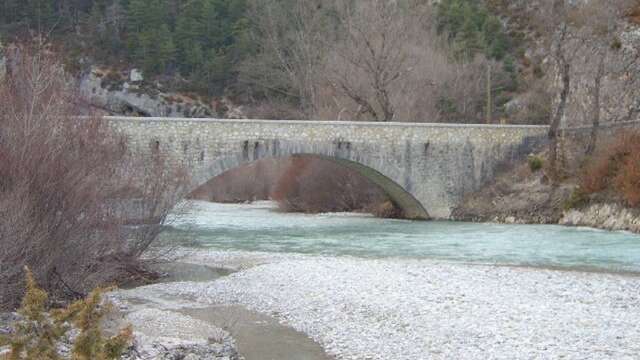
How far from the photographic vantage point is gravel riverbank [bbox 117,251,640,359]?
10.3 meters

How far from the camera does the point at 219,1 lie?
6638 cm

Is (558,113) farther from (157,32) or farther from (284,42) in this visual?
(157,32)

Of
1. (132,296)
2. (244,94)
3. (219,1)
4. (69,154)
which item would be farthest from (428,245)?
(219,1)

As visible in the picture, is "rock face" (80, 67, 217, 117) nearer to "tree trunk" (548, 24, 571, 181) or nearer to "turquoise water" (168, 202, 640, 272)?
"turquoise water" (168, 202, 640, 272)

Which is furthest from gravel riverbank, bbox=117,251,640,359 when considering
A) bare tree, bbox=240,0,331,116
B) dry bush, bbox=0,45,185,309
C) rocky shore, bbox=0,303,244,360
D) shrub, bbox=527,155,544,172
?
bare tree, bbox=240,0,331,116

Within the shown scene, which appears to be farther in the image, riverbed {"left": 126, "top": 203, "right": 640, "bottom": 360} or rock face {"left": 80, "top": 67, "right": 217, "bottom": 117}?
rock face {"left": 80, "top": 67, "right": 217, "bottom": 117}

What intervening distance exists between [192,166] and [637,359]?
20.8 metres

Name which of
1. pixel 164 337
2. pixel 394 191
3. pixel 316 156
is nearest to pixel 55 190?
pixel 164 337

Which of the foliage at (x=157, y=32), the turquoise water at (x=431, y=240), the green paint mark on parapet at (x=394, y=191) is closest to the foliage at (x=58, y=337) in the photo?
the turquoise water at (x=431, y=240)

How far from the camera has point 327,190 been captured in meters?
41.0

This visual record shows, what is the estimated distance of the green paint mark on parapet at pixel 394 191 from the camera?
32281 millimetres

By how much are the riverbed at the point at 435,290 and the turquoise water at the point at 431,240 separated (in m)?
0.05

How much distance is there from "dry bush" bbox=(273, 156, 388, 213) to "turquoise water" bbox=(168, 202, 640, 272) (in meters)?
6.21

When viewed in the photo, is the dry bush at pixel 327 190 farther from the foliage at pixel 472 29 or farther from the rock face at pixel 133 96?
the rock face at pixel 133 96
